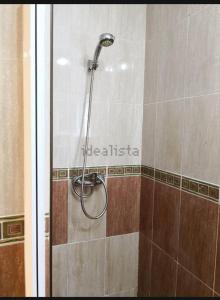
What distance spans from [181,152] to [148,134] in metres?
0.36

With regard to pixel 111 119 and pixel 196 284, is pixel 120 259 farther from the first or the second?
pixel 111 119

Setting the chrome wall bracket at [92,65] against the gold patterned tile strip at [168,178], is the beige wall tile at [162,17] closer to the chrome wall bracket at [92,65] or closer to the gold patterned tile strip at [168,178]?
the chrome wall bracket at [92,65]

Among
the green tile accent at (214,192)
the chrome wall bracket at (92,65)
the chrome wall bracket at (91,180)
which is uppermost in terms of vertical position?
the chrome wall bracket at (92,65)

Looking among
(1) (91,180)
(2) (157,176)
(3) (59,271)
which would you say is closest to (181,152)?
(2) (157,176)

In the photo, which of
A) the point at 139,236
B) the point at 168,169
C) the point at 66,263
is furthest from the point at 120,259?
the point at 168,169

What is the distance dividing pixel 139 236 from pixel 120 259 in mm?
214

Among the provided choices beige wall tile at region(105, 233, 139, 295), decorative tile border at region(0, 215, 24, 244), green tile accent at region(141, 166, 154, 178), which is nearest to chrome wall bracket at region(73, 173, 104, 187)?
green tile accent at region(141, 166, 154, 178)

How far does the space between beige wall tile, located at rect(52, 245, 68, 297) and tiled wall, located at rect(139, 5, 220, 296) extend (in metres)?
0.57

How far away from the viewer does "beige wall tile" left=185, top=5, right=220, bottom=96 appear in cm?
108

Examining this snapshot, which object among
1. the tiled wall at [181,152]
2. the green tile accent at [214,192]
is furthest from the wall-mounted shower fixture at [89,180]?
the green tile accent at [214,192]

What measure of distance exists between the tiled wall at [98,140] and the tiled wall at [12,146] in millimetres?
688

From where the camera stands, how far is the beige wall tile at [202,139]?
1.10 m

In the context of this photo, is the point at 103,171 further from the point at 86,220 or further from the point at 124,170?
the point at 86,220

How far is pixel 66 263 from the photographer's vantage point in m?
1.53
